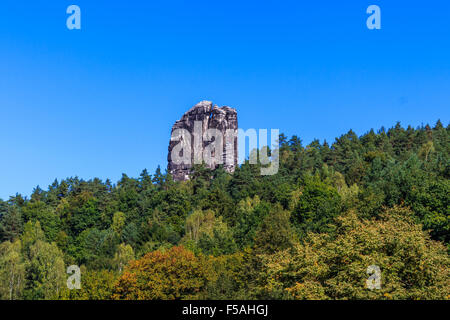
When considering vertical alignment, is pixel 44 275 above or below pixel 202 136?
below

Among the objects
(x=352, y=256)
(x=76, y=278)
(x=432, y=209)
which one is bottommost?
(x=76, y=278)

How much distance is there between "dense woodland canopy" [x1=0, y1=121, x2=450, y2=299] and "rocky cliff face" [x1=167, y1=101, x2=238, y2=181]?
84.8 feet

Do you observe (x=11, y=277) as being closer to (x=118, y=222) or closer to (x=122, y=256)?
(x=122, y=256)

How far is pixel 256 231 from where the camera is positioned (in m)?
66.6

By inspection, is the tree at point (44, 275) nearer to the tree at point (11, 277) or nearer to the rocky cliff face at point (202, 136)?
the tree at point (11, 277)

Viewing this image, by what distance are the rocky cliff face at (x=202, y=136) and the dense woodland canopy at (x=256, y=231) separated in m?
25.8

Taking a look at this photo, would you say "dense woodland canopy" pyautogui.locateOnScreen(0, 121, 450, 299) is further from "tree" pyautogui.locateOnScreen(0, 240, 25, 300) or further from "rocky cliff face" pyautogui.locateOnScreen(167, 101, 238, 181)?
"rocky cliff face" pyautogui.locateOnScreen(167, 101, 238, 181)

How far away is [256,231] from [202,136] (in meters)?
104

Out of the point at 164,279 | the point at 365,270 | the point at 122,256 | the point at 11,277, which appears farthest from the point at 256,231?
the point at 11,277

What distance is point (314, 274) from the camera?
37.3 metres

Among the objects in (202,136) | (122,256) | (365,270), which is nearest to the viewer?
(365,270)
